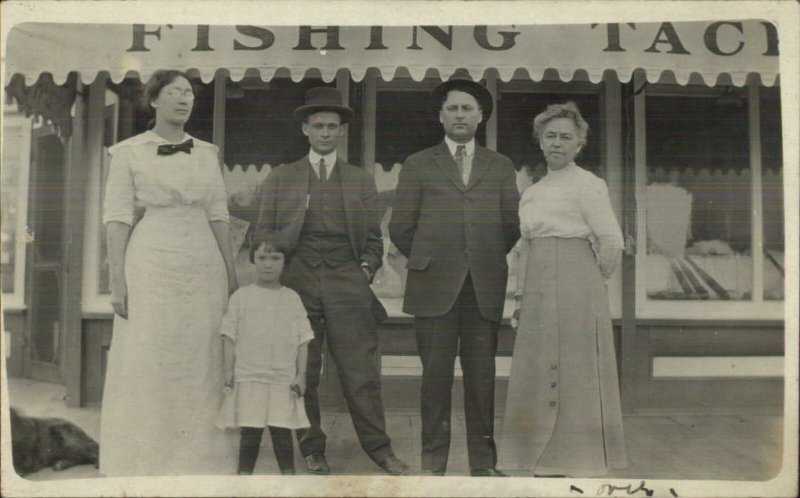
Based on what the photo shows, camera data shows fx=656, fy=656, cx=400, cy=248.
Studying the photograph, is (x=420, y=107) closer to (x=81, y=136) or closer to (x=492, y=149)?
(x=492, y=149)

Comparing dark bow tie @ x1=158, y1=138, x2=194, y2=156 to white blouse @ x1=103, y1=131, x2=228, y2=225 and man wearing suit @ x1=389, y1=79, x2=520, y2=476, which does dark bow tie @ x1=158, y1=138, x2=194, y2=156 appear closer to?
white blouse @ x1=103, y1=131, x2=228, y2=225

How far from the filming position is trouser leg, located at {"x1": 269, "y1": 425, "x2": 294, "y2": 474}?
3480 millimetres

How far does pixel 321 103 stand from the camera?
3631 mm

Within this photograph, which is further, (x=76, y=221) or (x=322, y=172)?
(x=76, y=221)

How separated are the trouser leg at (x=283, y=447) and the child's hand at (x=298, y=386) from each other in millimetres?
201

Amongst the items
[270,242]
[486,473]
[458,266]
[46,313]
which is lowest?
[486,473]

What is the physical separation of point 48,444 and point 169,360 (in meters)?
0.85

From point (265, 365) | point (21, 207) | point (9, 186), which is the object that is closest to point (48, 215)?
point (21, 207)

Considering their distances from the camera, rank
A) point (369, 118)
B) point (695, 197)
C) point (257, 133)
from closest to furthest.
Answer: point (257, 133) < point (369, 118) < point (695, 197)

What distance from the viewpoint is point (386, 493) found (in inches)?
134

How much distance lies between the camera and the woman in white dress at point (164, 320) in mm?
3438

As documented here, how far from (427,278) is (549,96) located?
1.35 meters

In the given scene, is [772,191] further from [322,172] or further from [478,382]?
[322,172]

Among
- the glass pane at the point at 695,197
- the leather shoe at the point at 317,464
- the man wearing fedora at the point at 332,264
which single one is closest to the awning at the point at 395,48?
the man wearing fedora at the point at 332,264
